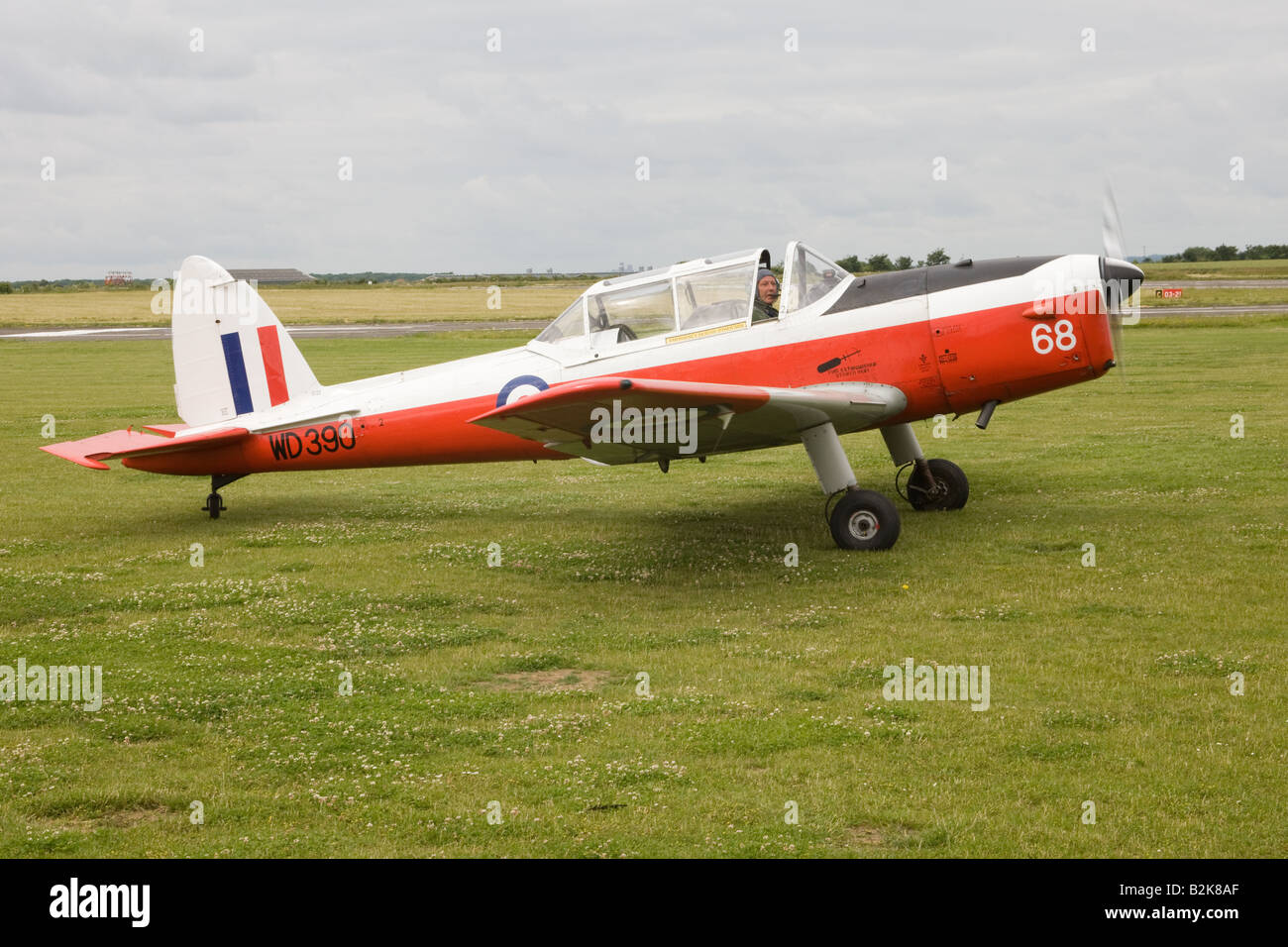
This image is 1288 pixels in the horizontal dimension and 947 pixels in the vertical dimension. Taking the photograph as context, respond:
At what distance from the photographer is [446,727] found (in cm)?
598

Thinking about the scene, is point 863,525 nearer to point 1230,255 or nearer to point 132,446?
point 132,446

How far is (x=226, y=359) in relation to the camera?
1186cm

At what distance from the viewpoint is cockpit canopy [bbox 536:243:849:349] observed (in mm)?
10281

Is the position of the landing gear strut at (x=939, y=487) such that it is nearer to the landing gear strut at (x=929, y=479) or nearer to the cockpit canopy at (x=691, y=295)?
the landing gear strut at (x=929, y=479)

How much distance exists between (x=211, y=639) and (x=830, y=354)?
5537mm

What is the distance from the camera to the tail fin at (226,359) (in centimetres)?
1187

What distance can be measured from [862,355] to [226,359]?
6.41 meters

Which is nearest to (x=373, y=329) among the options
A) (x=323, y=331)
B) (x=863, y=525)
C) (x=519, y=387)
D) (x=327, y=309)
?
(x=323, y=331)

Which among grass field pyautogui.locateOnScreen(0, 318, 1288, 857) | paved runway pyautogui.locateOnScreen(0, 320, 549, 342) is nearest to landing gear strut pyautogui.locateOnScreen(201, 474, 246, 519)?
grass field pyautogui.locateOnScreen(0, 318, 1288, 857)

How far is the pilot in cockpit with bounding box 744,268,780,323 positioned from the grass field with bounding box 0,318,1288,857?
198 centimetres

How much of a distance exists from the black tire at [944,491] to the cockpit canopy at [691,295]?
7.54 ft
